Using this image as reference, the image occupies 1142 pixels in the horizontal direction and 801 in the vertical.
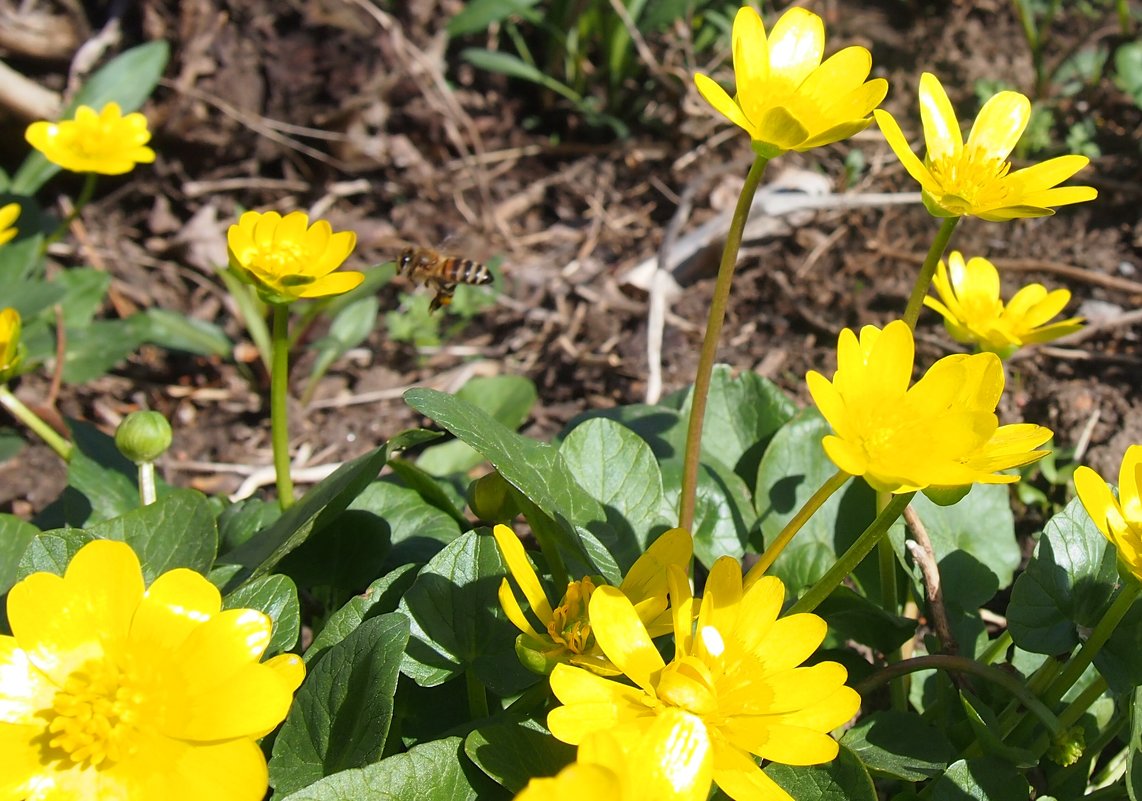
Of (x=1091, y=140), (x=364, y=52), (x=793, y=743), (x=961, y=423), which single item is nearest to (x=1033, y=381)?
(x=1091, y=140)

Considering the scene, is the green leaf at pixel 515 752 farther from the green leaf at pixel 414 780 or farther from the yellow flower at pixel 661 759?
the yellow flower at pixel 661 759

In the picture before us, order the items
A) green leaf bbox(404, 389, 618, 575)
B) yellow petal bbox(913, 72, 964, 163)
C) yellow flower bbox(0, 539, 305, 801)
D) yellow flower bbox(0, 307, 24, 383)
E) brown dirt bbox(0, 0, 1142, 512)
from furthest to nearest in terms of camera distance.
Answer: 1. brown dirt bbox(0, 0, 1142, 512)
2. yellow flower bbox(0, 307, 24, 383)
3. yellow petal bbox(913, 72, 964, 163)
4. green leaf bbox(404, 389, 618, 575)
5. yellow flower bbox(0, 539, 305, 801)

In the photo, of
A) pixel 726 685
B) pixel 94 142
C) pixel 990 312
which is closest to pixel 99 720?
pixel 726 685

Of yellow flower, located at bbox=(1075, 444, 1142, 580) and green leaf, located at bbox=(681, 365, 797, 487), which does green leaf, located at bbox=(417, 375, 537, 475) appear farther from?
yellow flower, located at bbox=(1075, 444, 1142, 580)

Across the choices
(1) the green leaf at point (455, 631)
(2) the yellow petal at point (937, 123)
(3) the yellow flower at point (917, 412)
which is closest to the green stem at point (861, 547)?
(3) the yellow flower at point (917, 412)

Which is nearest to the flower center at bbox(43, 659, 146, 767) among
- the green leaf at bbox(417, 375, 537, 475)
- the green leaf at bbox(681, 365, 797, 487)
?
the green leaf at bbox(681, 365, 797, 487)

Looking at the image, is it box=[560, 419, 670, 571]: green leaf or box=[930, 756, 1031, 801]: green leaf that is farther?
box=[560, 419, 670, 571]: green leaf
